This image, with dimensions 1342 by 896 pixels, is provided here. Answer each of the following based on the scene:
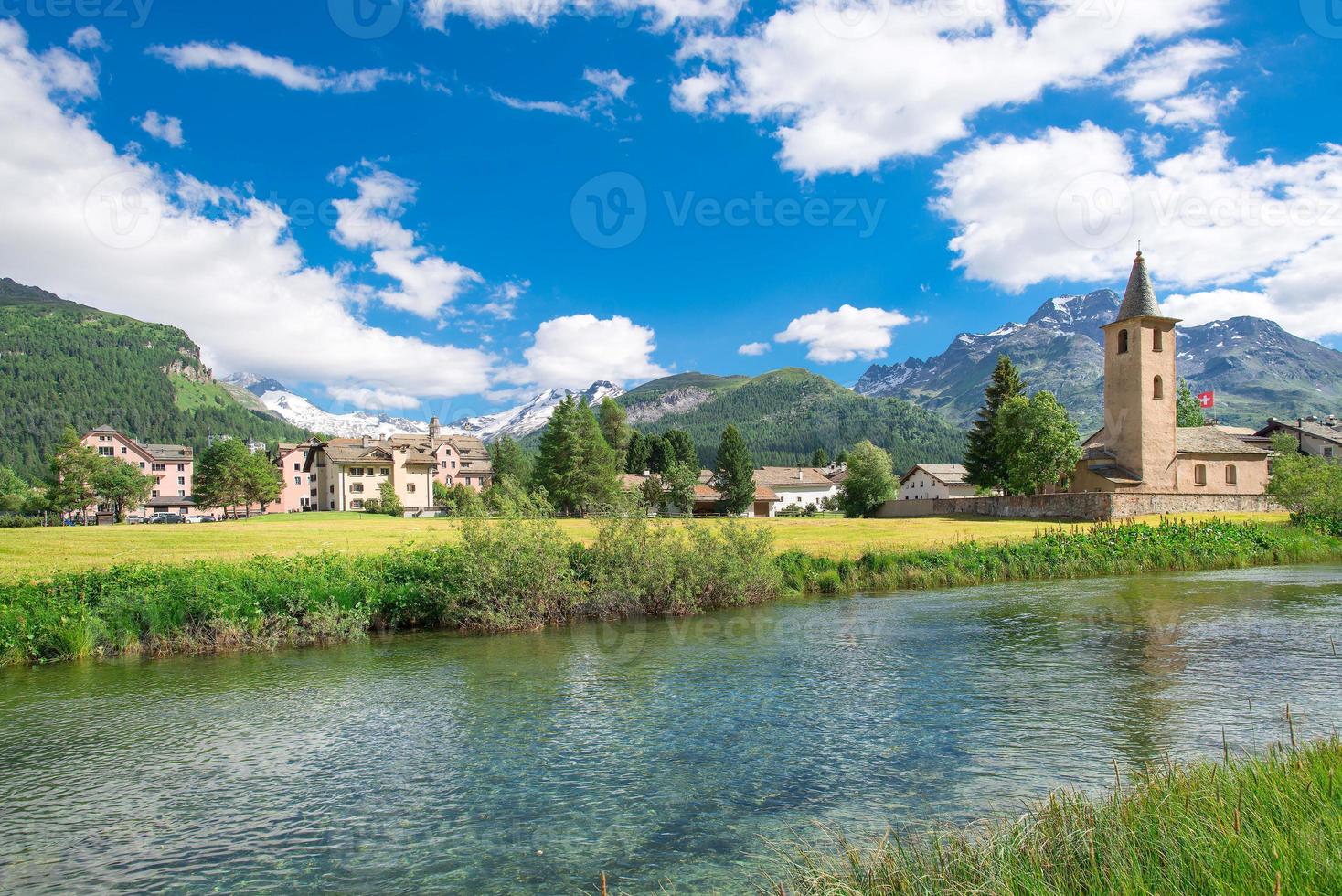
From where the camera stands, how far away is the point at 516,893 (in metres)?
9.15

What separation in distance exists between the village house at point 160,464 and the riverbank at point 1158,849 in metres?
169

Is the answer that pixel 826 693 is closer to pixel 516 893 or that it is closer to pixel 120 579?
pixel 516 893

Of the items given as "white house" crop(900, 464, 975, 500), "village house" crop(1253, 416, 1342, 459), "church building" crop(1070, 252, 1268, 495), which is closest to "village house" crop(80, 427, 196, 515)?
"white house" crop(900, 464, 975, 500)

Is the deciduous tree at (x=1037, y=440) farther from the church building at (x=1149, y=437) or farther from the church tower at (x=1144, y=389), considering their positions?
the church tower at (x=1144, y=389)

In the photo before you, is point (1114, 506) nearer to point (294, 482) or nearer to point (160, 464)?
point (294, 482)

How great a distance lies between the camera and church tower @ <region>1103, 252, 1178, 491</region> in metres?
71.7

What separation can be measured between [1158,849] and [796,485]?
151448mm

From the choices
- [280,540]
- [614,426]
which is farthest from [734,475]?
[280,540]

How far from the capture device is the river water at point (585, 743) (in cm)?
1027

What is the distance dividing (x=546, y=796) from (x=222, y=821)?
482 cm

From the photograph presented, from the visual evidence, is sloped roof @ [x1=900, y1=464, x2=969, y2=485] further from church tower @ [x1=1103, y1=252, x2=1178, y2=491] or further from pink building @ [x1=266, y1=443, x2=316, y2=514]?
pink building @ [x1=266, y1=443, x2=316, y2=514]

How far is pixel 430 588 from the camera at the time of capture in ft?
90.7

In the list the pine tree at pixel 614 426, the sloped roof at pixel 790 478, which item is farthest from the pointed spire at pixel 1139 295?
the sloped roof at pixel 790 478

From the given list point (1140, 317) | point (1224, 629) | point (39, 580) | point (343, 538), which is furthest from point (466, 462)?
point (1224, 629)
